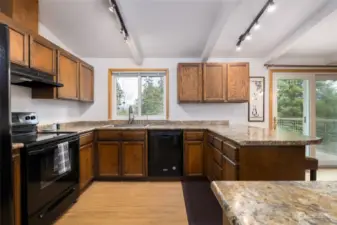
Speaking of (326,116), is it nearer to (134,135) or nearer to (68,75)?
(134,135)

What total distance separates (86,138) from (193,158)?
1728mm

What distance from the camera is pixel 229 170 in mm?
2605

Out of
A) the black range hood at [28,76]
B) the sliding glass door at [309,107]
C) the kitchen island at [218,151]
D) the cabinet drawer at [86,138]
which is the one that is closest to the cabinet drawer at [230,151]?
the kitchen island at [218,151]

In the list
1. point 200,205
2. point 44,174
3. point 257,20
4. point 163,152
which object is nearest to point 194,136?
point 163,152

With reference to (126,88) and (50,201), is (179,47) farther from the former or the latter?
(50,201)

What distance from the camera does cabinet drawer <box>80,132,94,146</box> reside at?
3.65 m

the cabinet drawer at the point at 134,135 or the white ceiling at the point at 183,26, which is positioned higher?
the white ceiling at the point at 183,26

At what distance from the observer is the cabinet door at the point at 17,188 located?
2.03 metres

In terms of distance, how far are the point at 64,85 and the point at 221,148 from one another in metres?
2.32

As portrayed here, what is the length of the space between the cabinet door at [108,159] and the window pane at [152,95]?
1.19 metres

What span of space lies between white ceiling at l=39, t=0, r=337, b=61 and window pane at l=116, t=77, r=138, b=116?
0.52 metres

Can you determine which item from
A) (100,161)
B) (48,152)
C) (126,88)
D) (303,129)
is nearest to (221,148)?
(48,152)

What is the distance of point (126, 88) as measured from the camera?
5227mm

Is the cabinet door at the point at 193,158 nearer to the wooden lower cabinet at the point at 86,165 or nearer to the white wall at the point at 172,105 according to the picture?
the white wall at the point at 172,105
